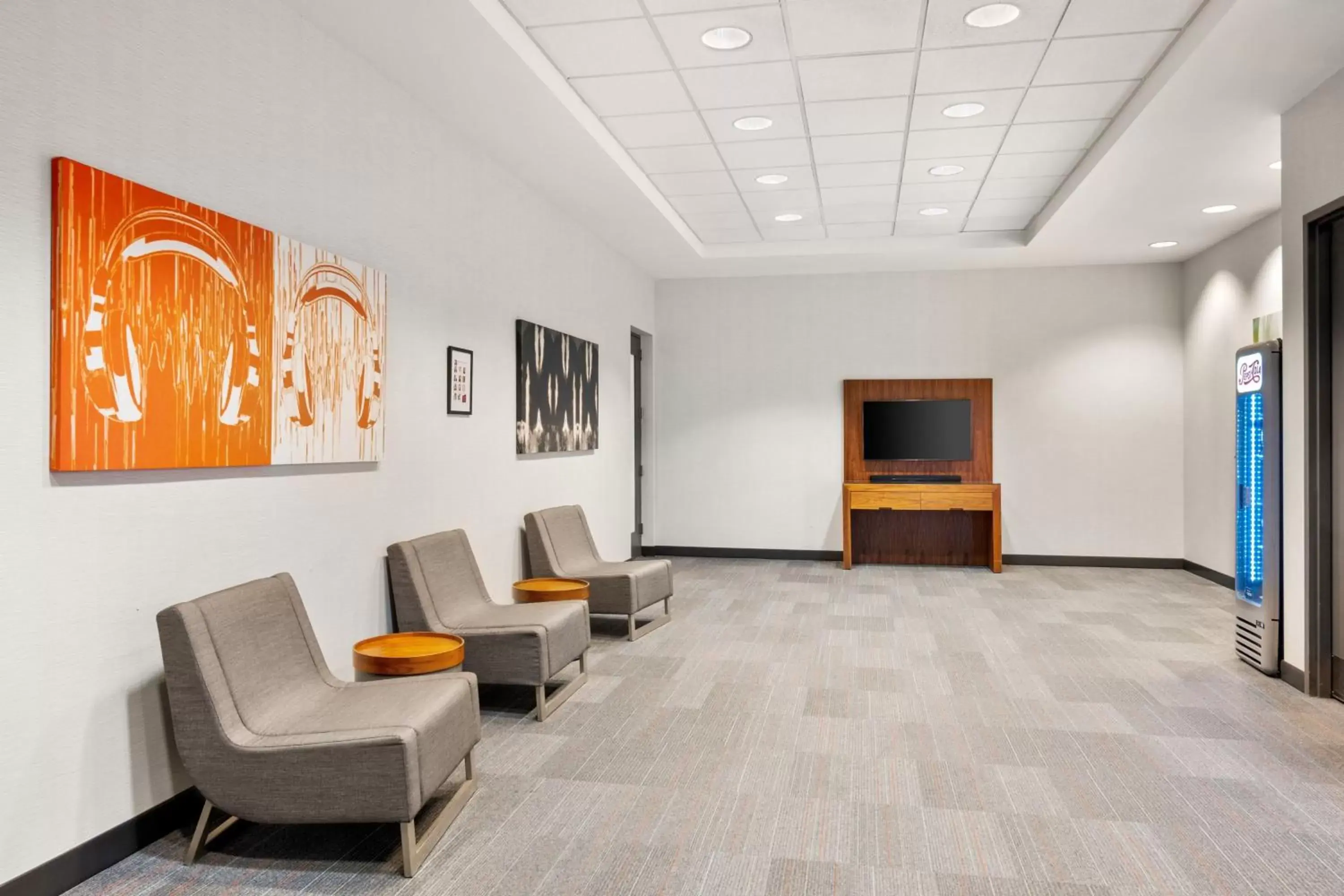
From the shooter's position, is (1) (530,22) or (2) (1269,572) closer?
(1) (530,22)

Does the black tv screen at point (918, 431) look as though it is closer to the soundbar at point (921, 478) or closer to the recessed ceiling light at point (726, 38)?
the soundbar at point (921, 478)

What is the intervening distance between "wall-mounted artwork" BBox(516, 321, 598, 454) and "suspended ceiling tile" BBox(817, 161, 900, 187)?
223 cm

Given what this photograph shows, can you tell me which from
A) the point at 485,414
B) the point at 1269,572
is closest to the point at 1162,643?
the point at 1269,572

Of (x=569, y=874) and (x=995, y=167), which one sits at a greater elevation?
(x=995, y=167)

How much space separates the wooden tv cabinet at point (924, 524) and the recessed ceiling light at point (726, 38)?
5207 millimetres

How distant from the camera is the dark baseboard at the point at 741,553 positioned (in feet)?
31.0

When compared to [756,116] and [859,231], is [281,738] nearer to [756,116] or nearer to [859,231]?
[756,116]

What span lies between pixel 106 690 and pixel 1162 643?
5.68 meters

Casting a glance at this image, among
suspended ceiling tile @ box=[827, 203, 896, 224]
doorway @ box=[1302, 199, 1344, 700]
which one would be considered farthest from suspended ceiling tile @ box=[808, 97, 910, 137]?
doorway @ box=[1302, 199, 1344, 700]

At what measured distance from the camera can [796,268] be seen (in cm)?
915

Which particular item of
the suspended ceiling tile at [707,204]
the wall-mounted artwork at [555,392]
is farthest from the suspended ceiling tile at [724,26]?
the suspended ceiling tile at [707,204]

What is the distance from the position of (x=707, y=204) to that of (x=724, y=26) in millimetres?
3118

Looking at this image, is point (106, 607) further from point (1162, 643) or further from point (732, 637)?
point (1162, 643)

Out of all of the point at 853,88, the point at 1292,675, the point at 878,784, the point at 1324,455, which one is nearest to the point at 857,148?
the point at 853,88
